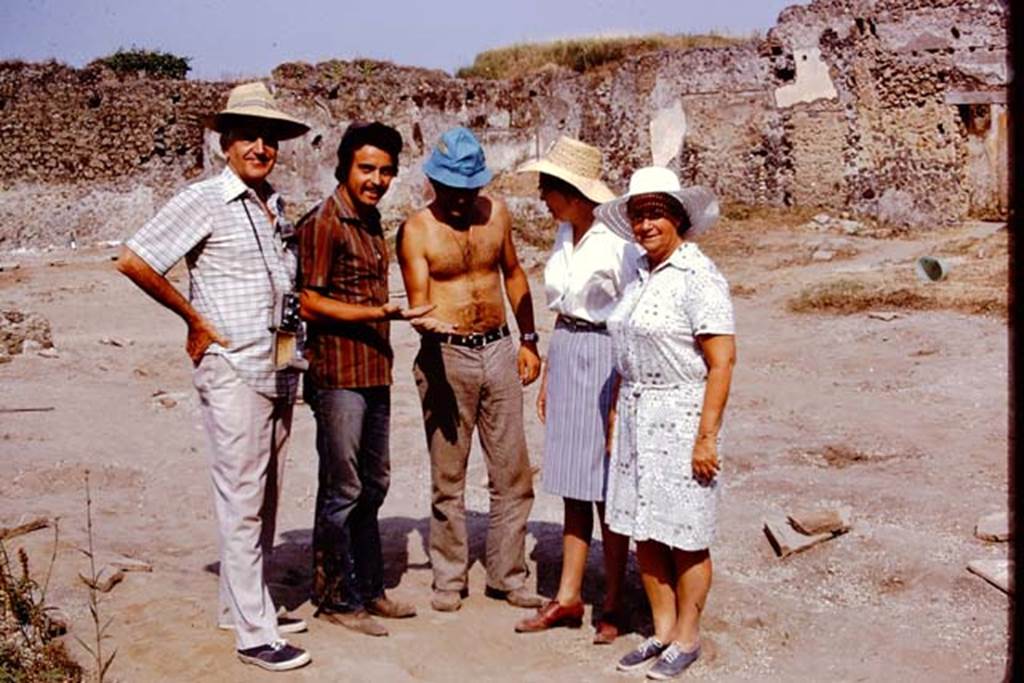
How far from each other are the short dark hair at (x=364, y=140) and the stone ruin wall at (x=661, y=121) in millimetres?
14547

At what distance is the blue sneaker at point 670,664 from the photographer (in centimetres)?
405

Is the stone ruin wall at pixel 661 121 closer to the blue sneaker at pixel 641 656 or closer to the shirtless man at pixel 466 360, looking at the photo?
the shirtless man at pixel 466 360

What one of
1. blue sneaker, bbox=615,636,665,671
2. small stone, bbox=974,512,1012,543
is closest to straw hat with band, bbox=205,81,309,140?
blue sneaker, bbox=615,636,665,671

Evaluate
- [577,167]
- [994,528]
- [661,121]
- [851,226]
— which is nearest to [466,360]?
[577,167]

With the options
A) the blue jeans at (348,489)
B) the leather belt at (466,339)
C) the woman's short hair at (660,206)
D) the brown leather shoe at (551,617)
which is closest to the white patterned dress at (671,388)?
the woman's short hair at (660,206)

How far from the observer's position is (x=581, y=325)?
4480 mm

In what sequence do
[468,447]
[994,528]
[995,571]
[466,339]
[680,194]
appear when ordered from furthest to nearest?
1. [994,528]
2. [995,571]
3. [468,447]
4. [466,339]
5. [680,194]

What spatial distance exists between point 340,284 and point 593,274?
1.00 metres

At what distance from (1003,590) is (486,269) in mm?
2649

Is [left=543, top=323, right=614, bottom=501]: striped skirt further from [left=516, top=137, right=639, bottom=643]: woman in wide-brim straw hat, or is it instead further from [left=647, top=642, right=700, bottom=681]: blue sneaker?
[left=647, top=642, right=700, bottom=681]: blue sneaker

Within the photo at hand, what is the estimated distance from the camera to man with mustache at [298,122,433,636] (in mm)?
4273

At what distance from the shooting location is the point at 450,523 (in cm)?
481

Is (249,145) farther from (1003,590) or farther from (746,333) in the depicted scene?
(746,333)

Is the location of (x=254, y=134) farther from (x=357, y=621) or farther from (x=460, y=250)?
(x=357, y=621)
